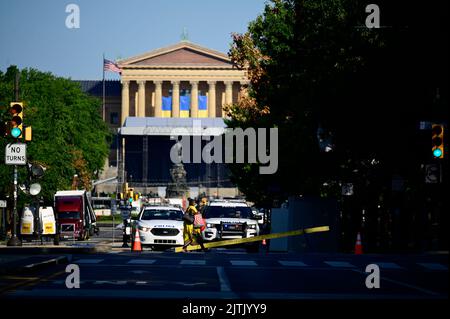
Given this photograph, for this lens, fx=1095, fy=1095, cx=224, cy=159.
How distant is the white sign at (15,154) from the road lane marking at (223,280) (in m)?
16.1

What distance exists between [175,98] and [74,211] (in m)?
109

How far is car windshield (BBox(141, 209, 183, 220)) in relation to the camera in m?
39.3

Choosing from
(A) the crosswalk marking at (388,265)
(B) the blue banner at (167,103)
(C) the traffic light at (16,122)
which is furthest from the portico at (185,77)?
(A) the crosswalk marking at (388,265)

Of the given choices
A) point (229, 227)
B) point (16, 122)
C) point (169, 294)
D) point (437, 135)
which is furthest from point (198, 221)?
point (437, 135)

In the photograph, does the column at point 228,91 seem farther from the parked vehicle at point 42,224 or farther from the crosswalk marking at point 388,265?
the crosswalk marking at point 388,265

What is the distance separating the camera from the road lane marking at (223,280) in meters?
15.3

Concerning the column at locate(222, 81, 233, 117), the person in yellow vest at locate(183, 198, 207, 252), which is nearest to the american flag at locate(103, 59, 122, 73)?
the column at locate(222, 81, 233, 117)

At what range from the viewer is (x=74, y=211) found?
7312 cm

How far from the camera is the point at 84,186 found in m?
110

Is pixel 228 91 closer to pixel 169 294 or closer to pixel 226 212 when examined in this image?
pixel 226 212

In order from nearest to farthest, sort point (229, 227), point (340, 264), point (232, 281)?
1. point (232, 281)
2. point (340, 264)
3. point (229, 227)

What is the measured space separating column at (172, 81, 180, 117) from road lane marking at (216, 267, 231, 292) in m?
160
